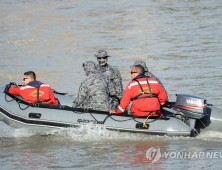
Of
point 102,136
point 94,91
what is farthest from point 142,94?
point 102,136

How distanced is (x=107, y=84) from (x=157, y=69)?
6560 millimetres

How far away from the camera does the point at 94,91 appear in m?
8.53

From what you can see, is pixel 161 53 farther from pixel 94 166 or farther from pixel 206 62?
pixel 94 166

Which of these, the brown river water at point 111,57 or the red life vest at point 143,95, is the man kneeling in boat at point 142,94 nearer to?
the red life vest at point 143,95

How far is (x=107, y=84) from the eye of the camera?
341 inches

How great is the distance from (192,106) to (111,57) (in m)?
9.06

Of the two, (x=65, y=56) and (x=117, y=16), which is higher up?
(x=117, y=16)

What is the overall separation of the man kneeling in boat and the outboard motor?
419mm

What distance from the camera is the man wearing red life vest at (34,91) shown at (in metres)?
8.84

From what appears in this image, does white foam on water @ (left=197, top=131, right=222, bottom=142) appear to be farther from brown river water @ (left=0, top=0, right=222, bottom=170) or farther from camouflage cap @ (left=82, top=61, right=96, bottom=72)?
camouflage cap @ (left=82, top=61, right=96, bottom=72)

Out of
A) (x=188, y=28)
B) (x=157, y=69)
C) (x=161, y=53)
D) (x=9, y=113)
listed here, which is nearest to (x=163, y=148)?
(x=9, y=113)

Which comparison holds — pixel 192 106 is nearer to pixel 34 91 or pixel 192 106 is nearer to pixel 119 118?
pixel 119 118

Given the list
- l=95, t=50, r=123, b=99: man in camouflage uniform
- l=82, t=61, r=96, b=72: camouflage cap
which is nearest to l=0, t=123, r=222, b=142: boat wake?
l=82, t=61, r=96, b=72: camouflage cap

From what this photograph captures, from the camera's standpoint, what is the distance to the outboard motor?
8320 mm
